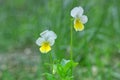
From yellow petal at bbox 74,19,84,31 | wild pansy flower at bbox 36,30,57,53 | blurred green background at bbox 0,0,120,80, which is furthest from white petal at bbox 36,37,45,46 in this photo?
blurred green background at bbox 0,0,120,80

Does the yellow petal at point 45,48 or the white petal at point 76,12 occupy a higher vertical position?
the white petal at point 76,12

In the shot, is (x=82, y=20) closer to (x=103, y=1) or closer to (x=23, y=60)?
(x=23, y=60)

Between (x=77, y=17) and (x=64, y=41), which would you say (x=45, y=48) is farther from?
(x=64, y=41)

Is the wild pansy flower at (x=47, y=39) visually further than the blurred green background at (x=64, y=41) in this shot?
No

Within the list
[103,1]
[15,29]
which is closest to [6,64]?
[15,29]

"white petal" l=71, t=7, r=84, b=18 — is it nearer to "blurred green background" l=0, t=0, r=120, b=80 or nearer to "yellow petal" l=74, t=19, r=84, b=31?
"yellow petal" l=74, t=19, r=84, b=31

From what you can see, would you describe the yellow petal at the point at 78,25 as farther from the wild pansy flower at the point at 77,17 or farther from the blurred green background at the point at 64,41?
the blurred green background at the point at 64,41

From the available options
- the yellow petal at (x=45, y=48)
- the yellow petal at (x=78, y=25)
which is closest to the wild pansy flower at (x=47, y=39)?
the yellow petal at (x=45, y=48)

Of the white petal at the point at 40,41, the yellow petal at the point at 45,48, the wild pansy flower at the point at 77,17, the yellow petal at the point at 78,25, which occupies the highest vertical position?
the wild pansy flower at the point at 77,17

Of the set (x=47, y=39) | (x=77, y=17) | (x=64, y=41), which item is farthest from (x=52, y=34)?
(x=64, y=41)
